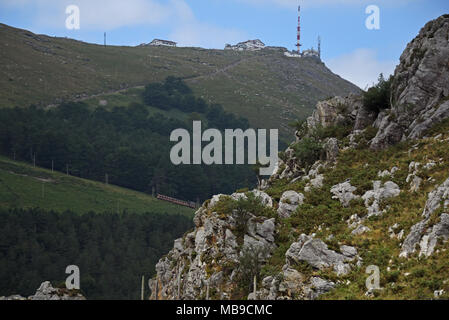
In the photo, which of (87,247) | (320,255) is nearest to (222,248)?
(320,255)

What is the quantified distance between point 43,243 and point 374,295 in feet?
446

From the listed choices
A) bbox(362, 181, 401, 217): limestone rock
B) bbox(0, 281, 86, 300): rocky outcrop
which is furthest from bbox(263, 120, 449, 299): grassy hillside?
bbox(0, 281, 86, 300): rocky outcrop

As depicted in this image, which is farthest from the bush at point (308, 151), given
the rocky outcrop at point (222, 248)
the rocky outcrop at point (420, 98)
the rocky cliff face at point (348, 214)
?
the rocky outcrop at point (222, 248)

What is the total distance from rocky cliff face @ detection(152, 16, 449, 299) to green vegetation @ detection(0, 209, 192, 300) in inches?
3024

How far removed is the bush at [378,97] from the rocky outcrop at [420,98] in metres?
1.44

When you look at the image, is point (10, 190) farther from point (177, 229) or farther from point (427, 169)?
point (427, 169)

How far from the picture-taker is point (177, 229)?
172 meters

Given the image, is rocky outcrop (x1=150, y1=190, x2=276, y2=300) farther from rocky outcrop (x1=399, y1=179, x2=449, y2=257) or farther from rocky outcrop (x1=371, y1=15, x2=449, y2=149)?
rocky outcrop (x1=371, y1=15, x2=449, y2=149)

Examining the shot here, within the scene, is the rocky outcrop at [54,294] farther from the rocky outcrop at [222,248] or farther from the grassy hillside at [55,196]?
the grassy hillside at [55,196]

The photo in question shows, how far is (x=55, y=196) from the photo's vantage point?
180500 millimetres

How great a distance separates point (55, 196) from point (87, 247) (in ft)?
80.2

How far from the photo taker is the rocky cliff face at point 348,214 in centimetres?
4294

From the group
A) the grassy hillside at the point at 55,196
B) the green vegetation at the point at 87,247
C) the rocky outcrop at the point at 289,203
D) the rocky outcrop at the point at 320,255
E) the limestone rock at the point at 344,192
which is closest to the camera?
the rocky outcrop at the point at 320,255

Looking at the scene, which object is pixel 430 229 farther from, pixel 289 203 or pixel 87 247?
pixel 87 247
